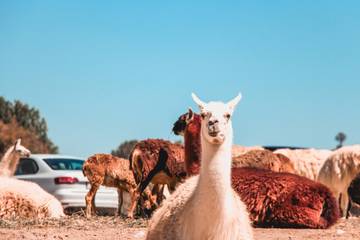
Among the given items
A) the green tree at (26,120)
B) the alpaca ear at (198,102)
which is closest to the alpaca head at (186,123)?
the alpaca ear at (198,102)

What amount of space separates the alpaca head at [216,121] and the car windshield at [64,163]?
1415 cm

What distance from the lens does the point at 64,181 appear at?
2055 cm

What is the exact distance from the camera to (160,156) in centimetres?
1554

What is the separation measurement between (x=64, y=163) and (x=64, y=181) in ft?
4.23

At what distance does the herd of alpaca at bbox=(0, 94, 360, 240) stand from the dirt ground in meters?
0.44

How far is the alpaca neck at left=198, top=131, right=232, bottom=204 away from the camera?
7.24 metres

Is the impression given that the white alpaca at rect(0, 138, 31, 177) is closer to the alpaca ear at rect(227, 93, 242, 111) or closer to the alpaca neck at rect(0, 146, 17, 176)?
the alpaca neck at rect(0, 146, 17, 176)

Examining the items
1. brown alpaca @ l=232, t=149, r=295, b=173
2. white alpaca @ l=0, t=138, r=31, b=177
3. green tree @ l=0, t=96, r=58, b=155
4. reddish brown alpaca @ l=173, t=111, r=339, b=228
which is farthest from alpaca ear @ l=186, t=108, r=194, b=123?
green tree @ l=0, t=96, r=58, b=155

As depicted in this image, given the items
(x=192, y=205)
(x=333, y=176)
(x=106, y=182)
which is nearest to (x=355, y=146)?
(x=333, y=176)

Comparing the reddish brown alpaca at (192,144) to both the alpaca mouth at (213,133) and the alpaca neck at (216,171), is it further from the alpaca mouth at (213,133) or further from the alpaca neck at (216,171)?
the alpaca mouth at (213,133)

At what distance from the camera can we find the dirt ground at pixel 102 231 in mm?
11383

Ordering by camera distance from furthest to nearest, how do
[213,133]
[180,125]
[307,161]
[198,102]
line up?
[307,161] < [180,125] < [198,102] < [213,133]

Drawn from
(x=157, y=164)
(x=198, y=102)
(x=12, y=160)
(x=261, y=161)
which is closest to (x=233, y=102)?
(x=198, y=102)

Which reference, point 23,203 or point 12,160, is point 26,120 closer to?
point 12,160
